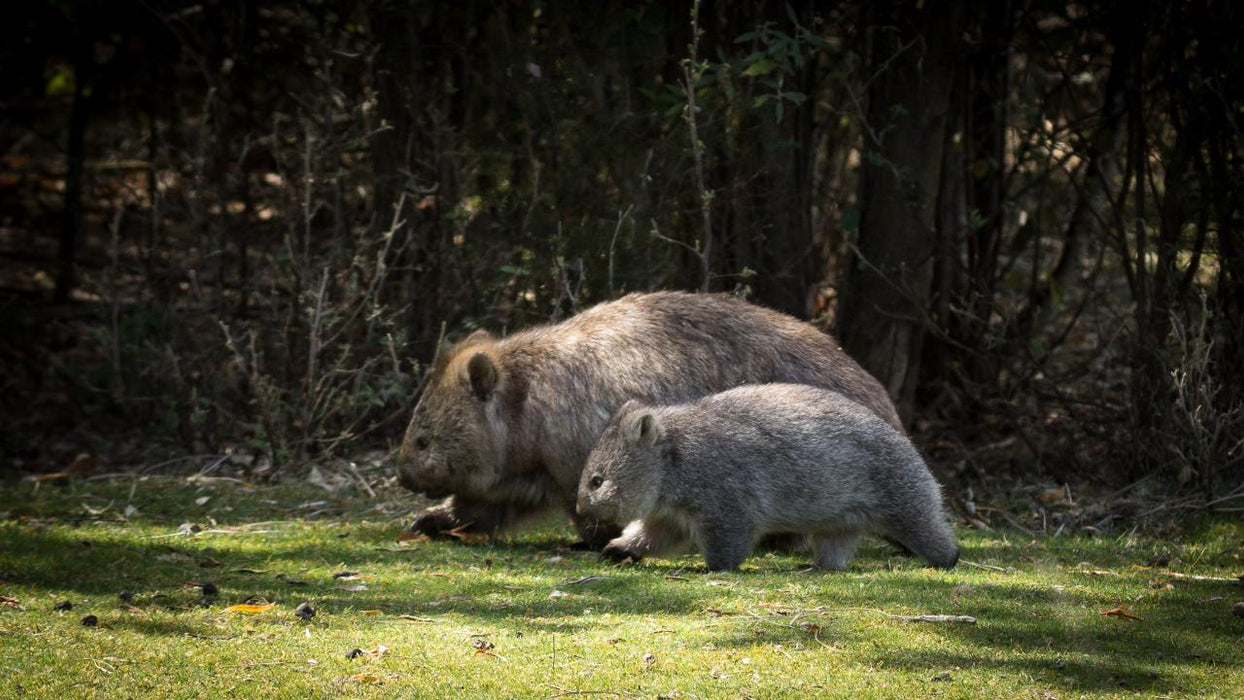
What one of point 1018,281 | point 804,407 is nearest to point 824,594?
point 804,407

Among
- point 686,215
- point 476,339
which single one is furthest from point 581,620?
point 686,215

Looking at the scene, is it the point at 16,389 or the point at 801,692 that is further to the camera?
the point at 16,389

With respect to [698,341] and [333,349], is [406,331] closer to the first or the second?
[333,349]

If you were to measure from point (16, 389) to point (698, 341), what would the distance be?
713 cm

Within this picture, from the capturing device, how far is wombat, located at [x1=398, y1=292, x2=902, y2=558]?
8469mm

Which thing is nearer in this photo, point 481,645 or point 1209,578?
point 481,645

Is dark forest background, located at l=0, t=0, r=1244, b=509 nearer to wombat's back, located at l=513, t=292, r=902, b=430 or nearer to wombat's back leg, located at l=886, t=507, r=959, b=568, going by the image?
wombat's back, located at l=513, t=292, r=902, b=430

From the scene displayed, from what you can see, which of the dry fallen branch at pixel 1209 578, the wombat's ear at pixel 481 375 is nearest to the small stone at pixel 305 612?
the wombat's ear at pixel 481 375

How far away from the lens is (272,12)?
13078 mm

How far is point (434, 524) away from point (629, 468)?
5.10 feet

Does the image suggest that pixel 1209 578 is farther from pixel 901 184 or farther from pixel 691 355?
pixel 901 184

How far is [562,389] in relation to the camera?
27.9 feet

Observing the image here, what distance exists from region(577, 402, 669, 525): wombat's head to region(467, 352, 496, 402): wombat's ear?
38.9 inches

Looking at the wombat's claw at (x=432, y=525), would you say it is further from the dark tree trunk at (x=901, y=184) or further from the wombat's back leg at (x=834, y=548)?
the dark tree trunk at (x=901, y=184)
